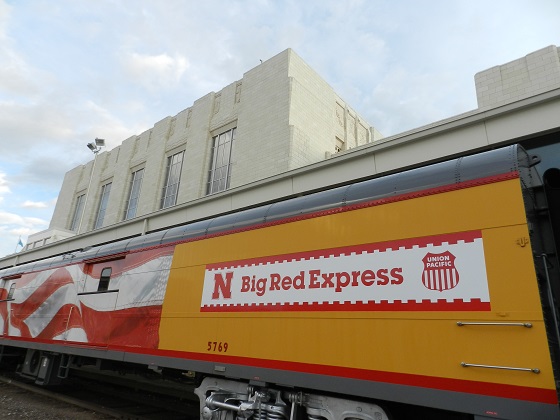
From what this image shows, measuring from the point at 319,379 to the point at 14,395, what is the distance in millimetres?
9775

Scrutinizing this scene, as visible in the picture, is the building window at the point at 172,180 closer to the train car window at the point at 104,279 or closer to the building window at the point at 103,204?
the building window at the point at 103,204

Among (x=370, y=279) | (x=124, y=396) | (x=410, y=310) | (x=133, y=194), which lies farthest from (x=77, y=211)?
(x=410, y=310)

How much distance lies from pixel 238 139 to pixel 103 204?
1486 centimetres

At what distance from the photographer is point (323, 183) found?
30.5ft

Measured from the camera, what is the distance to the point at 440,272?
3.54m

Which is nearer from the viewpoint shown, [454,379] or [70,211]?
[454,379]

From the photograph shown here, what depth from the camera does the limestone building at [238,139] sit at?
51.5 ft

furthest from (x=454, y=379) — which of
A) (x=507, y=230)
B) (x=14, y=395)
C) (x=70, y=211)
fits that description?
(x=70, y=211)

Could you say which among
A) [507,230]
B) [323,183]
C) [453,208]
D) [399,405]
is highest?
[323,183]

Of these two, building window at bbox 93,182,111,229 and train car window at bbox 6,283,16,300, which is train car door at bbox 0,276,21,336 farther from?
building window at bbox 93,182,111,229

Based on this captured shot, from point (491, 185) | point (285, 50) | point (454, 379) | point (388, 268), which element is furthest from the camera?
point (285, 50)

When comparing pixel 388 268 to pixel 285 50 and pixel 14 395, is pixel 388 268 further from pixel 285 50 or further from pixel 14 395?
pixel 285 50

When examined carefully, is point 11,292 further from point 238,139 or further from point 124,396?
point 238,139

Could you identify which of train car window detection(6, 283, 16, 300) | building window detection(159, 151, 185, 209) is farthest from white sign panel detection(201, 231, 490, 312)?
building window detection(159, 151, 185, 209)
